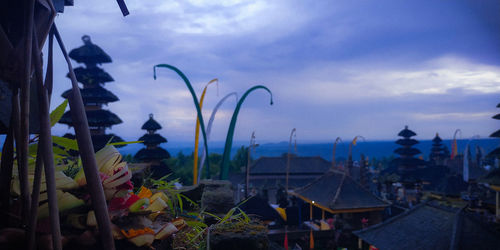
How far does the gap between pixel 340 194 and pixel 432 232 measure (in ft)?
23.4

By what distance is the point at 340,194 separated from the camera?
1672 centimetres

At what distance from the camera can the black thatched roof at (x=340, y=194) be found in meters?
16.0

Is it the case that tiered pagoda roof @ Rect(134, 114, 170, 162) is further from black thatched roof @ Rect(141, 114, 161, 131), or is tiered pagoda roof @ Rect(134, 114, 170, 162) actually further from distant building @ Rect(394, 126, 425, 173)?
distant building @ Rect(394, 126, 425, 173)

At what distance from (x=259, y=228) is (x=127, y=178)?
3.74 feet

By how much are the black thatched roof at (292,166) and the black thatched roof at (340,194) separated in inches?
528

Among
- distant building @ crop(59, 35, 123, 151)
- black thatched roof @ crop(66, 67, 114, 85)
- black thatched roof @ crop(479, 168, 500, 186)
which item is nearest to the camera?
distant building @ crop(59, 35, 123, 151)

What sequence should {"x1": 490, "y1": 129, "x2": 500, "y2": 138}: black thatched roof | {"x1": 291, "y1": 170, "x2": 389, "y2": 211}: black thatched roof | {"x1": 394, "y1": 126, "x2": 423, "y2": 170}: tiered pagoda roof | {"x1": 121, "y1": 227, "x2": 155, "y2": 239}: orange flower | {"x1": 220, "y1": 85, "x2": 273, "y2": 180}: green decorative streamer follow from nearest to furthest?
{"x1": 121, "y1": 227, "x2": 155, "y2": 239}: orange flower, {"x1": 220, "y1": 85, "x2": 273, "y2": 180}: green decorative streamer, {"x1": 490, "y1": 129, "x2": 500, "y2": 138}: black thatched roof, {"x1": 291, "y1": 170, "x2": 389, "y2": 211}: black thatched roof, {"x1": 394, "y1": 126, "x2": 423, "y2": 170}: tiered pagoda roof

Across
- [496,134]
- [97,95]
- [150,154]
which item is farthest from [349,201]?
[97,95]

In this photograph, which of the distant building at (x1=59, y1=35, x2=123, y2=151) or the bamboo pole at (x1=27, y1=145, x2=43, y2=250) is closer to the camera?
the bamboo pole at (x1=27, y1=145, x2=43, y2=250)

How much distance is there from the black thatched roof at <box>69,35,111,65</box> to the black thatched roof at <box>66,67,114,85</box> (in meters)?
0.35

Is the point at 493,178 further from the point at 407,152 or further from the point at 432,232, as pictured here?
the point at 407,152

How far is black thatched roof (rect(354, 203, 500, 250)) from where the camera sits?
27.1 ft

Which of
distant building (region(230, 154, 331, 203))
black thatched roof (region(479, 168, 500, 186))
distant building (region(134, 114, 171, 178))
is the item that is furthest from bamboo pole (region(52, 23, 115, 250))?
distant building (region(230, 154, 331, 203))

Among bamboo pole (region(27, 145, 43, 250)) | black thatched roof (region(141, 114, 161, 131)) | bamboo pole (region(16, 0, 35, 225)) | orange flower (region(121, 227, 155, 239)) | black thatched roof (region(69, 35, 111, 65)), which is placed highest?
black thatched roof (region(69, 35, 111, 65))
